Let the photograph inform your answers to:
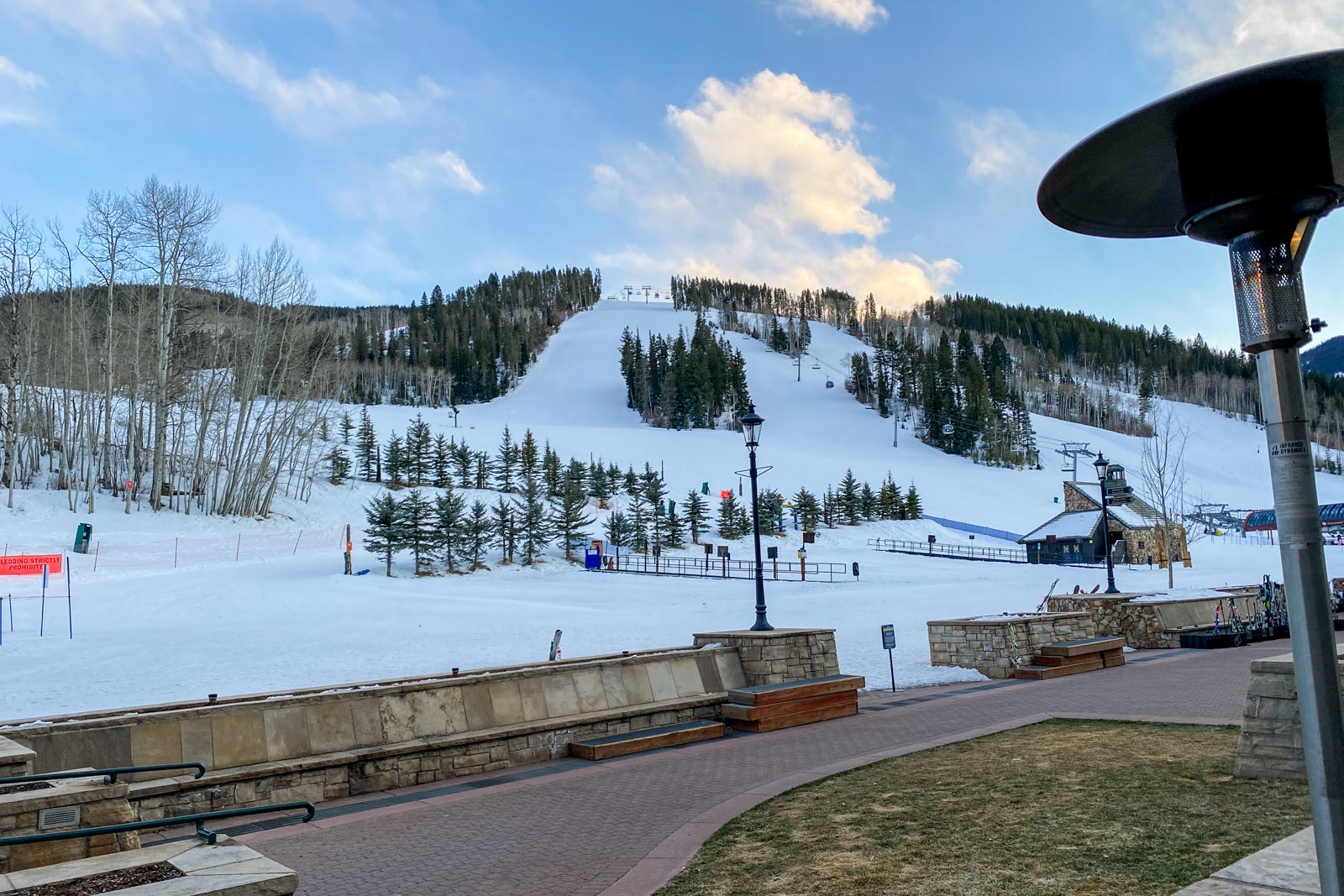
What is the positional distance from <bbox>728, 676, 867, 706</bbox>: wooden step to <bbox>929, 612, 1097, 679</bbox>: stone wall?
5131 millimetres

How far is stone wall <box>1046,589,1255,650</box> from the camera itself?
2092cm

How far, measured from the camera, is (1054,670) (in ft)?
54.4

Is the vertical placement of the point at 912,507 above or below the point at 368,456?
below

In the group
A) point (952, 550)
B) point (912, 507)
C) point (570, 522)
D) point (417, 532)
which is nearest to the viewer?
point (417, 532)

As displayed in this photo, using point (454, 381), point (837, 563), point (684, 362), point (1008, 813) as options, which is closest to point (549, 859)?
point (1008, 813)

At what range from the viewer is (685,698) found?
491 inches

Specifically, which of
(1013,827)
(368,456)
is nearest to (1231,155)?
(1013,827)

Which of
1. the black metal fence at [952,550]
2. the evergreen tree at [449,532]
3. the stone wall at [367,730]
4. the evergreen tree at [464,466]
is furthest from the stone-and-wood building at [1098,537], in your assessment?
the stone wall at [367,730]

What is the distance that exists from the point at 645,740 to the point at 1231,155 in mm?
9791

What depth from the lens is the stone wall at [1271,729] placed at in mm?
7113

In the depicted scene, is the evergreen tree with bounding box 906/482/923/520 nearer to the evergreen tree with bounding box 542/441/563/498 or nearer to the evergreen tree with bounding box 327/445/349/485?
the evergreen tree with bounding box 542/441/563/498

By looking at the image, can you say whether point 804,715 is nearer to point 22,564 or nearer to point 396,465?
point 22,564

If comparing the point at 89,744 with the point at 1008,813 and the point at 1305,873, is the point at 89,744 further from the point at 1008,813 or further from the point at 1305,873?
the point at 1305,873

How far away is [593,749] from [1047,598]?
1594 cm
